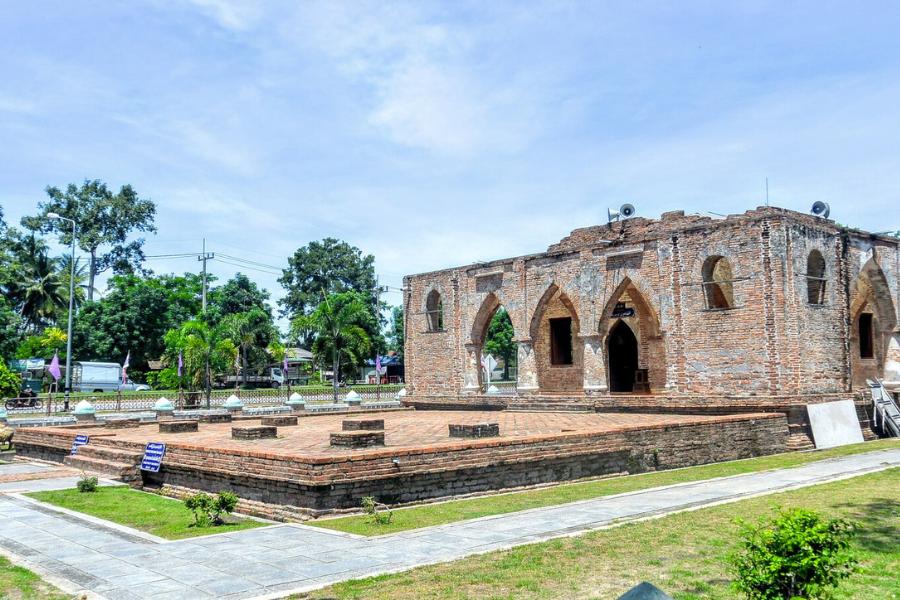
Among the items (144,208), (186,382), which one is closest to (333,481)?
(186,382)

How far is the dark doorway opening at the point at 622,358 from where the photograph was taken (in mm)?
27297

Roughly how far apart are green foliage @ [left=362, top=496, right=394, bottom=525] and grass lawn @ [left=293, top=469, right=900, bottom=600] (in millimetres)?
2121

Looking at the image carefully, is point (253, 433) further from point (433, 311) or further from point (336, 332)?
point (336, 332)

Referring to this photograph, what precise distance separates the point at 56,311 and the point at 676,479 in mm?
46441

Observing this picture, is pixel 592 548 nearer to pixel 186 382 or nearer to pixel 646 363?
pixel 646 363

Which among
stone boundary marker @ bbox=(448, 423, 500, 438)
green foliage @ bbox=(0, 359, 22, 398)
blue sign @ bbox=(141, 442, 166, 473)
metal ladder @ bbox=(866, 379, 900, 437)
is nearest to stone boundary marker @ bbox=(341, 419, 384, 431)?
stone boundary marker @ bbox=(448, 423, 500, 438)

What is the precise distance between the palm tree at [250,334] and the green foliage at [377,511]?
34478 mm

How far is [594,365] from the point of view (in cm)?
2172

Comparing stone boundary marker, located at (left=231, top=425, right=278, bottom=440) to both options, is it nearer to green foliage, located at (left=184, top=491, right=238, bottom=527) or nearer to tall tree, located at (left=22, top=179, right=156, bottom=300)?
green foliage, located at (left=184, top=491, right=238, bottom=527)

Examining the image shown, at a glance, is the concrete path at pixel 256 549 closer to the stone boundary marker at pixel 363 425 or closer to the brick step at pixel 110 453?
the brick step at pixel 110 453

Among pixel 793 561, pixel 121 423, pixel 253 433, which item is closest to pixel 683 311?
pixel 253 433

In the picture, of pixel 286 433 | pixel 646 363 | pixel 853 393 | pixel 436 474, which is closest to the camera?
pixel 436 474

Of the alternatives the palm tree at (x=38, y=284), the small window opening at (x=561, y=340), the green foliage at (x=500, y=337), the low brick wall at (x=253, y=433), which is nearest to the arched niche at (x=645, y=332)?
the small window opening at (x=561, y=340)

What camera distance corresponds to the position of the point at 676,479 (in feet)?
40.6
